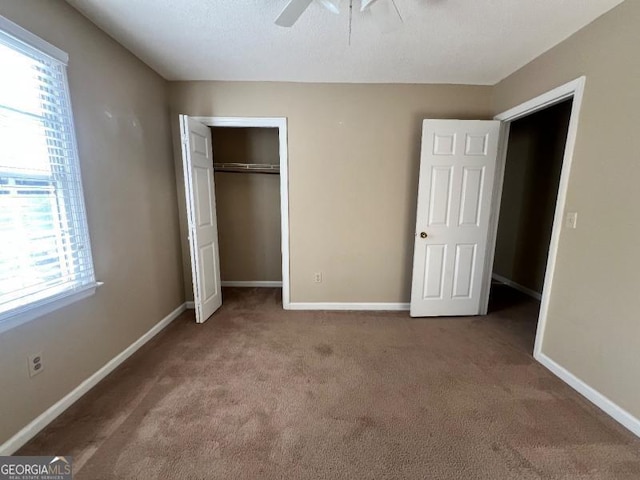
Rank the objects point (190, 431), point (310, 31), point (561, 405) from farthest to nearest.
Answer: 1. point (310, 31)
2. point (561, 405)
3. point (190, 431)

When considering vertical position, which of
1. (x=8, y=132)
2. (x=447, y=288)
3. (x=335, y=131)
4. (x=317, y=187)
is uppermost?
(x=335, y=131)

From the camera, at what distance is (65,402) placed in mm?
1562

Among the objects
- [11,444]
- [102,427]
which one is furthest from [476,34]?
[11,444]

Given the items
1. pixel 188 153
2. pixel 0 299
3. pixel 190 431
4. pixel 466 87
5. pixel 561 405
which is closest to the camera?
pixel 0 299

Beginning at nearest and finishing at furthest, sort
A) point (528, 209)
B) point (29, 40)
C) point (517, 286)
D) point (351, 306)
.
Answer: point (29, 40), point (351, 306), point (528, 209), point (517, 286)

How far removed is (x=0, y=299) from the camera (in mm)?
1253

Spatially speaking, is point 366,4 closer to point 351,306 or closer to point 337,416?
point 337,416

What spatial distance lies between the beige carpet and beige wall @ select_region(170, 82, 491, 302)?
2.56 ft

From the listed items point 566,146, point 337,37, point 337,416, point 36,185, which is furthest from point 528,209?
point 36,185

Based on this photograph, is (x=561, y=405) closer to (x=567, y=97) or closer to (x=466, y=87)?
(x=567, y=97)

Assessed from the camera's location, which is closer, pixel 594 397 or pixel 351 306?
pixel 594 397

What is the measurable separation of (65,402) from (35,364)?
0.34m

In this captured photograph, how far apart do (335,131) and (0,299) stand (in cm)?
268

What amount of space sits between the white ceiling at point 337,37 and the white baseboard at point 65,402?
2.43m
